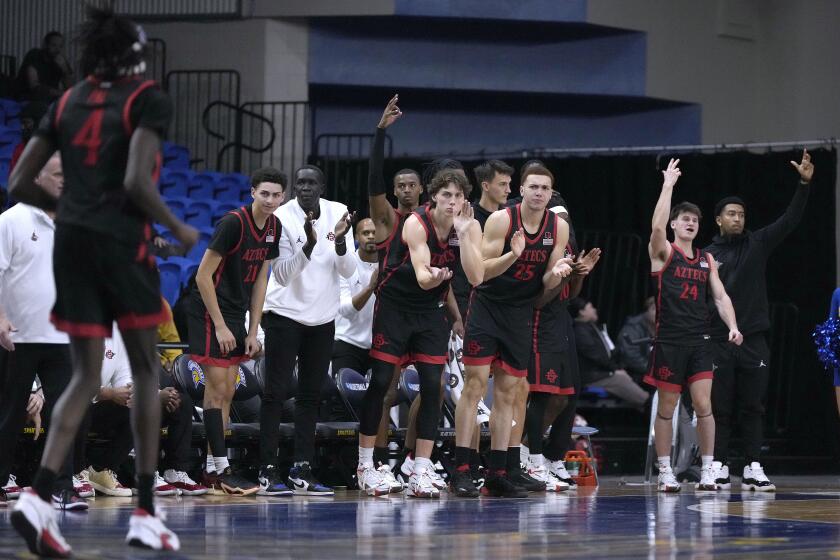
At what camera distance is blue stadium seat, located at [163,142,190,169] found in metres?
13.6

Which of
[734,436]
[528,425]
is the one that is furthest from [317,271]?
[734,436]

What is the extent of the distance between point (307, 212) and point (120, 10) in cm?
886

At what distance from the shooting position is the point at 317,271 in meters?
7.23

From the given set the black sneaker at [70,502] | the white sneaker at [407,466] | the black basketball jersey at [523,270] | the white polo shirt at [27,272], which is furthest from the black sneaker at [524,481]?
the white polo shirt at [27,272]

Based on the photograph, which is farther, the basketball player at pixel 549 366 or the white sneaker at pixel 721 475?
the white sneaker at pixel 721 475

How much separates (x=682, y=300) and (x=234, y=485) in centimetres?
306

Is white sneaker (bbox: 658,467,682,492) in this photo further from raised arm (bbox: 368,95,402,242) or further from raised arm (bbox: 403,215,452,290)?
raised arm (bbox: 368,95,402,242)

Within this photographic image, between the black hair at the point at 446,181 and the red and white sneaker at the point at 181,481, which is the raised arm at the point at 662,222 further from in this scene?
the red and white sneaker at the point at 181,481

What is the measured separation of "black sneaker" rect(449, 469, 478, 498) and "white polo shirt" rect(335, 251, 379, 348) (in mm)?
1666

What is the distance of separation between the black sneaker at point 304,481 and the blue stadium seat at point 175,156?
689cm

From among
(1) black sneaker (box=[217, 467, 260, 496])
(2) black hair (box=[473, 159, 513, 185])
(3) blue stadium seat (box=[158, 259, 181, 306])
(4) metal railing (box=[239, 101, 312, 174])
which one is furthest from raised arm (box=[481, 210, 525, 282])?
(4) metal railing (box=[239, 101, 312, 174])

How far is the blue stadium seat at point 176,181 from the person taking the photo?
1285cm

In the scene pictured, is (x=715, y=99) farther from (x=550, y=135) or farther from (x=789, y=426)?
(x=789, y=426)

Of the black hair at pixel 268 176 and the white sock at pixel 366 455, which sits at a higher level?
the black hair at pixel 268 176
